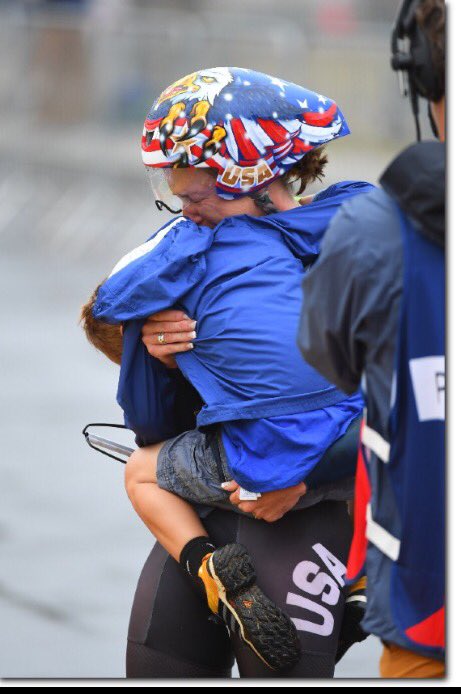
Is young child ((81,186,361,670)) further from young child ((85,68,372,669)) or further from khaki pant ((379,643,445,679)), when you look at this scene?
khaki pant ((379,643,445,679))

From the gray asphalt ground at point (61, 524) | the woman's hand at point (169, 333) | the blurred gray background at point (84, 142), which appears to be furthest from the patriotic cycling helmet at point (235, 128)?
the blurred gray background at point (84, 142)

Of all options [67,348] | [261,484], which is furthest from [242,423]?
[67,348]

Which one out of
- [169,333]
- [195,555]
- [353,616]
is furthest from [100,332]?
[353,616]

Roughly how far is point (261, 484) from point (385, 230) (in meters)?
0.82

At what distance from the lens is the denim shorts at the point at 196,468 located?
115 inches

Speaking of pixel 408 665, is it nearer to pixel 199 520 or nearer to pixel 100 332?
pixel 199 520

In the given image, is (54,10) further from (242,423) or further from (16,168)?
(242,423)

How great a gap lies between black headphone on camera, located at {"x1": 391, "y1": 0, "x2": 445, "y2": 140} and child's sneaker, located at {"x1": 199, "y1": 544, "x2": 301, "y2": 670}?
101 centimetres

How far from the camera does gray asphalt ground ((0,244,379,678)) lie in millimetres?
4828

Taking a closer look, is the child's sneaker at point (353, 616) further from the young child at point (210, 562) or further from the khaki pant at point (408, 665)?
the khaki pant at point (408, 665)

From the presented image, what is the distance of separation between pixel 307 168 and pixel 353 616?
3.36 feet

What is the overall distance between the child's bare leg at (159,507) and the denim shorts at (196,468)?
0.07ft

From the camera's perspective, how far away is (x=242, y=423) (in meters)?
2.84

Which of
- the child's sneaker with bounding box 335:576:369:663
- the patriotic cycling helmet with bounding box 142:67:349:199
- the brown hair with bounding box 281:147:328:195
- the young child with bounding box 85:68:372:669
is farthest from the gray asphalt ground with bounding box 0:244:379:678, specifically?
the patriotic cycling helmet with bounding box 142:67:349:199
